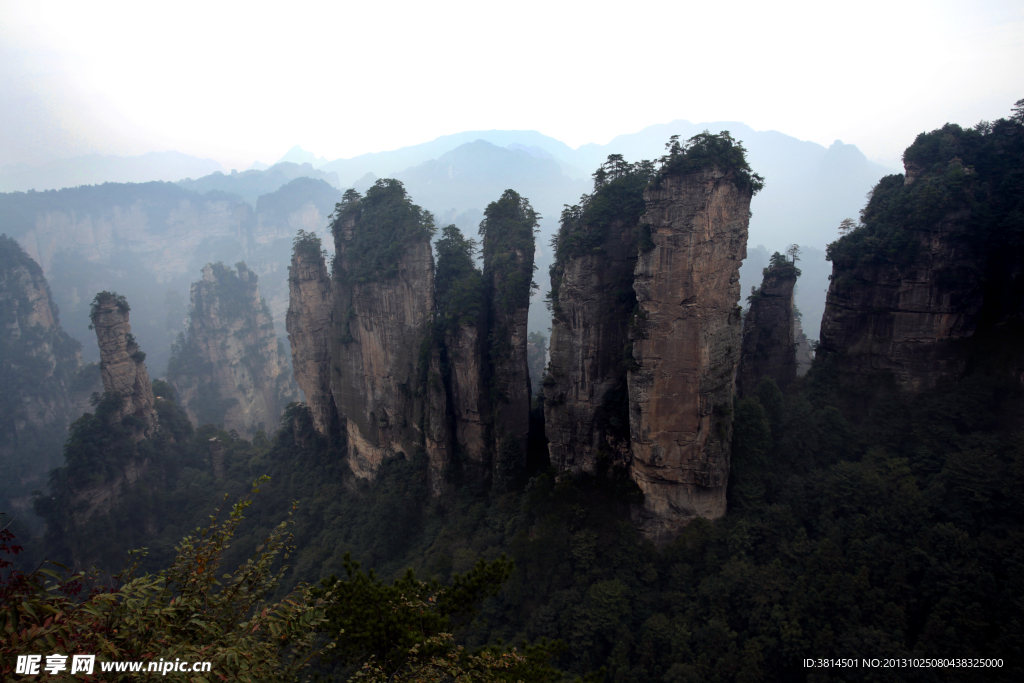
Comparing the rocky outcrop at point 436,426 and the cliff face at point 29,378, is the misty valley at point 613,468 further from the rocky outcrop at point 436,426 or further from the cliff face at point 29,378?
the cliff face at point 29,378

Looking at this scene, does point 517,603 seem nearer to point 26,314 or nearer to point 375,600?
point 375,600

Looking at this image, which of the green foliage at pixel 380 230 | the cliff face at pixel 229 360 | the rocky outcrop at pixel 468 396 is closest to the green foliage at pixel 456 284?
the rocky outcrop at pixel 468 396

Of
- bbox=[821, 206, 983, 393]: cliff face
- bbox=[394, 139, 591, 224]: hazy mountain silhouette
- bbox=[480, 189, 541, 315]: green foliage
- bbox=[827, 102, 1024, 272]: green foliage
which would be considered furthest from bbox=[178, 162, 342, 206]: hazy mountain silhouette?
bbox=[821, 206, 983, 393]: cliff face

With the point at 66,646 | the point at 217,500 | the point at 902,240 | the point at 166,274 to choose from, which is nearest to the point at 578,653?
the point at 66,646

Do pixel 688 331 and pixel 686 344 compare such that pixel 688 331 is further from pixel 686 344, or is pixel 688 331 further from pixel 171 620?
pixel 171 620

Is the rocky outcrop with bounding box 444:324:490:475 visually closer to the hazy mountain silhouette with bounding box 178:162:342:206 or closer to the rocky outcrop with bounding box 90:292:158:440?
the rocky outcrop with bounding box 90:292:158:440

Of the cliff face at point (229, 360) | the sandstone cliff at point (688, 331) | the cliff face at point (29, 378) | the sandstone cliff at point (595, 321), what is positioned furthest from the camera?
the cliff face at point (229, 360)

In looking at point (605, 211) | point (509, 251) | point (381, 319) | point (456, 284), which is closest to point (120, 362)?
point (381, 319)
